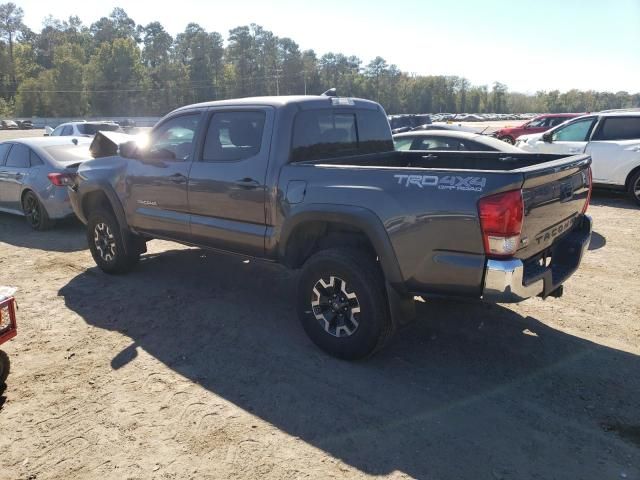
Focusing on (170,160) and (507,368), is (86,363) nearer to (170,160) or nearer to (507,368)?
(170,160)

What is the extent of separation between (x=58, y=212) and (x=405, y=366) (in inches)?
264

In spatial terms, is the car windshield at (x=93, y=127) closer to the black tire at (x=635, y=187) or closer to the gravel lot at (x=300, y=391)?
the gravel lot at (x=300, y=391)

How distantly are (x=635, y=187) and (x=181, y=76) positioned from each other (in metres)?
109

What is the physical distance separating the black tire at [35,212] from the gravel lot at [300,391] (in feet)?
10.4

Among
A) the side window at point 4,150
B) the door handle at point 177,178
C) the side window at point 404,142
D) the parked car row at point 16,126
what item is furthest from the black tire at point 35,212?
the parked car row at point 16,126

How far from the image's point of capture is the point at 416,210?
11.0 ft

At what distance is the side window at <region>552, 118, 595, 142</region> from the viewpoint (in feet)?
34.9

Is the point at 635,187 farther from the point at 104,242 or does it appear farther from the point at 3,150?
the point at 3,150

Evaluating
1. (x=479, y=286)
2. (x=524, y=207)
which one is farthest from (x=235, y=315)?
(x=524, y=207)

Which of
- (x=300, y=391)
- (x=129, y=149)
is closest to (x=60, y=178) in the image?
(x=129, y=149)

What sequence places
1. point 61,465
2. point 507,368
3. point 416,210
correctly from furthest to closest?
1. point 507,368
2. point 416,210
3. point 61,465

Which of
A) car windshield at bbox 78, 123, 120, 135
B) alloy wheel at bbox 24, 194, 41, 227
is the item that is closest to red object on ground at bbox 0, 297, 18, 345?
alloy wheel at bbox 24, 194, 41, 227

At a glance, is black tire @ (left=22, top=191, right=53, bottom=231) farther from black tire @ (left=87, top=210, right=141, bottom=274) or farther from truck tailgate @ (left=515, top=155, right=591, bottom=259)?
truck tailgate @ (left=515, top=155, right=591, bottom=259)

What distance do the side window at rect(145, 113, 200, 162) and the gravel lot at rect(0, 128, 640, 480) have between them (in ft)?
4.92
